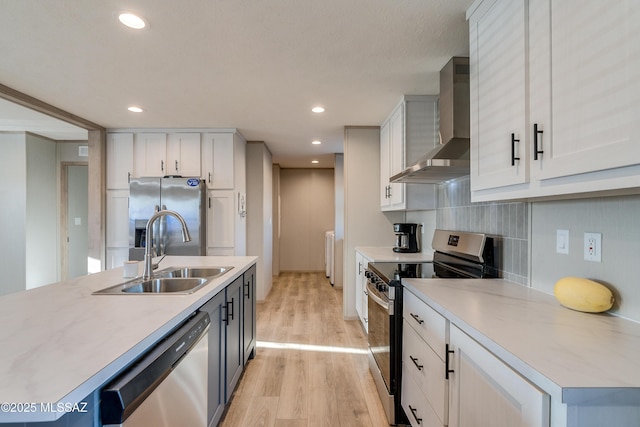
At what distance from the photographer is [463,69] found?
7.11ft

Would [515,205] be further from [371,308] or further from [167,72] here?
[167,72]

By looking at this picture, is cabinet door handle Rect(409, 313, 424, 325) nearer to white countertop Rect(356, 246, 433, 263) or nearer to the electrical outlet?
the electrical outlet

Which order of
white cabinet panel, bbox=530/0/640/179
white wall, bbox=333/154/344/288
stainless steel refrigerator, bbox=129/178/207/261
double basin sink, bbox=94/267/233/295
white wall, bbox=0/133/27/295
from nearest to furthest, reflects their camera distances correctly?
1. white cabinet panel, bbox=530/0/640/179
2. double basin sink, bbox=94/267/233/295
3. stainless steel refrigerator, bbox=129/178/207/261
4. white wall, bbox=0/133/27/295
5. white wall, bbox=333/154/344/288

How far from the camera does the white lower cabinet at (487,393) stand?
2.60 feet

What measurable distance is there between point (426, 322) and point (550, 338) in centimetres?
59

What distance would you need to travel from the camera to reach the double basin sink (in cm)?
165

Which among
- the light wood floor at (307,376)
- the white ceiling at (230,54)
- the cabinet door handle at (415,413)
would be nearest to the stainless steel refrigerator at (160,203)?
the white ceiling at (230,54)

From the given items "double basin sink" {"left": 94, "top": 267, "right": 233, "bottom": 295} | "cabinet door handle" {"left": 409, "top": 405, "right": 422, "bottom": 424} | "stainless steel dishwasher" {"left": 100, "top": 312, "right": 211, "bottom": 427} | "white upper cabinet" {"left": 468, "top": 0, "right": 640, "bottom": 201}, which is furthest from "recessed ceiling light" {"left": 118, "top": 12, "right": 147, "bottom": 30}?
"cabinet door handle" {"left": 409, "top": 405, "right": 422, "bottom": 424}

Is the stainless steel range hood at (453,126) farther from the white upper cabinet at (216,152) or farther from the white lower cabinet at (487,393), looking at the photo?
the white upper cabinet at (216,152)

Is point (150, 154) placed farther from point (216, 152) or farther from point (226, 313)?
point (226, 313)

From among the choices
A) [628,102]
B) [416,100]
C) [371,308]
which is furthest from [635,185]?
[416,100]

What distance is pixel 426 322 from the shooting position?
58.8 inches

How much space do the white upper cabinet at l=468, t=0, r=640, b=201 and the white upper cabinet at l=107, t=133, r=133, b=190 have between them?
12.9 feet

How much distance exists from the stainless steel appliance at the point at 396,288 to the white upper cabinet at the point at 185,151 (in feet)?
8.95
